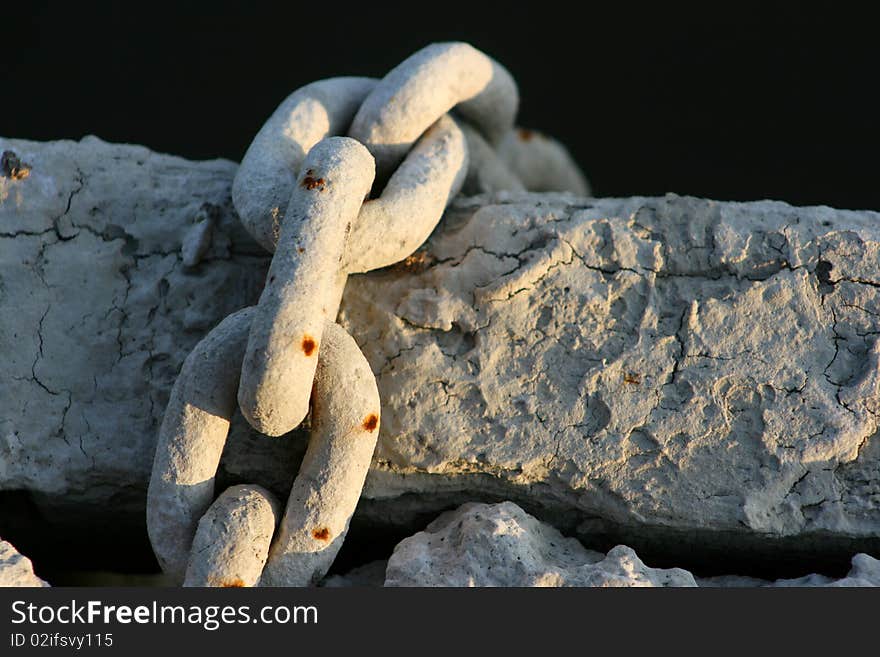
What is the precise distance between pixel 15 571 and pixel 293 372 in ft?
1.41

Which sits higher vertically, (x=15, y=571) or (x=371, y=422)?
(x=371, y=422)

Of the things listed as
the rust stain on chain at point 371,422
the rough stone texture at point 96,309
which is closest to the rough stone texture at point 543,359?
the rough stone texture at point 96,309

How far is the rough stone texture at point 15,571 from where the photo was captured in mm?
1121

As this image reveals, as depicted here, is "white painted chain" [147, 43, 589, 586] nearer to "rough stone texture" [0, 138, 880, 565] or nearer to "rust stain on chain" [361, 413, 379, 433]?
"rust stain on chain" [361, 413, 379, 433]

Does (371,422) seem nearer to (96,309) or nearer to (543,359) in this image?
(543,359)

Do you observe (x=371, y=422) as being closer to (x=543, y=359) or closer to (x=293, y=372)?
(x=293, y=372)

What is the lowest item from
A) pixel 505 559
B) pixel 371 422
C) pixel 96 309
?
pixel 505 559

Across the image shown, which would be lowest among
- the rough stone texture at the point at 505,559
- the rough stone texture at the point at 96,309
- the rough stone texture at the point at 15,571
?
the rough stone texture at the point at 505,559

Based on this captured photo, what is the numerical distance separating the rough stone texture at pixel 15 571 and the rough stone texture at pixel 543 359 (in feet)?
0.49

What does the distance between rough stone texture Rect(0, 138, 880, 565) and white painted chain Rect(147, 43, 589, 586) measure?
11 centimetres

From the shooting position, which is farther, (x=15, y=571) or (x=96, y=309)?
(x=96, y=309)

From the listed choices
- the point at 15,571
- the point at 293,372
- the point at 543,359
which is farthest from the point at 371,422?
the point at 15,571

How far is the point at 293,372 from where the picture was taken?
3.43 feet

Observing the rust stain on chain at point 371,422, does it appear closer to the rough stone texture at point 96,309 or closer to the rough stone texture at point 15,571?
the rough stone texture at point 96,309
